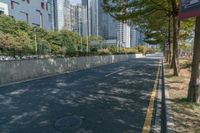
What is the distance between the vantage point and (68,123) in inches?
214

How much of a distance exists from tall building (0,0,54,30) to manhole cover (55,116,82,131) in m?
44.4

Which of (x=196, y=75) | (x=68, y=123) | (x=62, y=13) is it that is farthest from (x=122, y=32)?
(x=68, y=123)

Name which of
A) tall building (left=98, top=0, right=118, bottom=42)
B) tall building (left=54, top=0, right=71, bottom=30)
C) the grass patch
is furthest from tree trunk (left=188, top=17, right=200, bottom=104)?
tall building (left=54, top=0, right=71, bottom=30)

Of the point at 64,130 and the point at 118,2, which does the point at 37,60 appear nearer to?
the point at 118,2

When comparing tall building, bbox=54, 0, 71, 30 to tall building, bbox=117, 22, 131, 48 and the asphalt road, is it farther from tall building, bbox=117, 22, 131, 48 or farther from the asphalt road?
the asphalt road

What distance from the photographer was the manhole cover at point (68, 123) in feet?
16.7

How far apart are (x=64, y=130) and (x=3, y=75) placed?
27.9 feet

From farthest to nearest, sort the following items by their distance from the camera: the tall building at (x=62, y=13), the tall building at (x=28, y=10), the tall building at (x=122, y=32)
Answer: the tall building at (x=62, y=13)
the tall building at (x=122, y=32)
the tall building at (x=28, y=10)

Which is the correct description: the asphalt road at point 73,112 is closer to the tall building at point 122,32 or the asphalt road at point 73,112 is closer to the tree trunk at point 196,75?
the tree trunk at point 196,75

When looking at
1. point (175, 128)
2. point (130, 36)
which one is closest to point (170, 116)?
point (175, 128)

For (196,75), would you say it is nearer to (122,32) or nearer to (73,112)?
(73,112)

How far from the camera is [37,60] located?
15789mm

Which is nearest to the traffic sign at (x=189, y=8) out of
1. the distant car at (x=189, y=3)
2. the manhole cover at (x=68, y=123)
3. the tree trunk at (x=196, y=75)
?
the distant car at (x=189, y=3)

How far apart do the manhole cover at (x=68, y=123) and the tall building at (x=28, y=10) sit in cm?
4443
